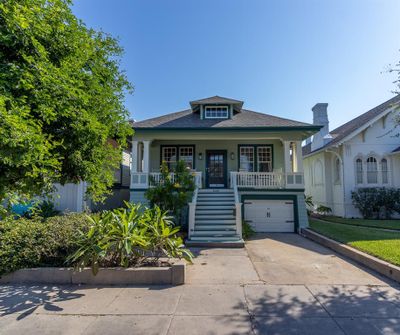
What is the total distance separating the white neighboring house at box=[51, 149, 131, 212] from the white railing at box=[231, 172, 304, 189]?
17.9ft

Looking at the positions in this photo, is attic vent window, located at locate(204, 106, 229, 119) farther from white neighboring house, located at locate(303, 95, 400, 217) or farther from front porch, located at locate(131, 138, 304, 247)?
white neighboring house, located at locate(303, 95, 400, 217)

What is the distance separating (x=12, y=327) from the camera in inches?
135

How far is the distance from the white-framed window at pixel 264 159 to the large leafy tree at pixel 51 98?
33.6 feet

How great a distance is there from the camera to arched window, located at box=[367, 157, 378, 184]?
14062 millimetres

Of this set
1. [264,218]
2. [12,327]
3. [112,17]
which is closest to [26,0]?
[12,327]

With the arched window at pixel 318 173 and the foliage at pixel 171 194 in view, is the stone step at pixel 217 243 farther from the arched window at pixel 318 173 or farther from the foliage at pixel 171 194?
the arched window at pixel 318 173

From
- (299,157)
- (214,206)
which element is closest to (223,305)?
(214,206)

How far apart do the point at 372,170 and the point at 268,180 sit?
22.3 ft

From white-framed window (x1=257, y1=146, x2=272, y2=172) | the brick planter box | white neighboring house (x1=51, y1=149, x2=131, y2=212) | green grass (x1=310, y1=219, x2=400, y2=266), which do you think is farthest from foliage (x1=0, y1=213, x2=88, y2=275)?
white-framed window (x1=257, y1=146, x2=272, y2=172)

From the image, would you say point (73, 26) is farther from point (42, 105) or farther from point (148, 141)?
point (148, 141)

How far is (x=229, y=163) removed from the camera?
45.8 ft

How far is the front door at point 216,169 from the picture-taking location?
13.9 m

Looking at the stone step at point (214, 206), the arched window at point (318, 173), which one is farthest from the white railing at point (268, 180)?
the arched window at point (318, 173)

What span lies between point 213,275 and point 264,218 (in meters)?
6.64
